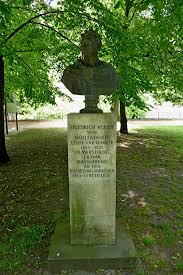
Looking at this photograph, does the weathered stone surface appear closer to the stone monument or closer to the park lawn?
the stone monument

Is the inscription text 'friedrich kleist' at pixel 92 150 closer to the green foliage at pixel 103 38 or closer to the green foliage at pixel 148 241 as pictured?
the green foliage at pixel 148 241

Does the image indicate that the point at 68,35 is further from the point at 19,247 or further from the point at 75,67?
the point at 19,247

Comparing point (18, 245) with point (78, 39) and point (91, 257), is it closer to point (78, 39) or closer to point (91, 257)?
point (91, 257)

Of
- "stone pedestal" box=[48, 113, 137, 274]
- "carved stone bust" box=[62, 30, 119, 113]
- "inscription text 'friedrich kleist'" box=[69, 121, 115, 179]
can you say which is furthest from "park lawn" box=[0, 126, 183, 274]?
"carved stone bust" box=[62, 30, 119, 113]

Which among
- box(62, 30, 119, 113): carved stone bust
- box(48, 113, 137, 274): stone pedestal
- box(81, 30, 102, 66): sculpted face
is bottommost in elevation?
box(48, 113, 137, 274): stone pedestal

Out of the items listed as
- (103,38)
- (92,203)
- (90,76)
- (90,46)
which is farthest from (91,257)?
(103,38)

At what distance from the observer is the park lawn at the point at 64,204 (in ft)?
15.9

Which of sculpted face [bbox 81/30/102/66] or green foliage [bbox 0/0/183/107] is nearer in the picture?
sculpted face [bbox 81/30/102/66]

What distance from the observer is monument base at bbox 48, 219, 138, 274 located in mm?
4461

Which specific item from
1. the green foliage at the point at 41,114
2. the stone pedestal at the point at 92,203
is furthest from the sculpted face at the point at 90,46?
the green foliage at the point at 41,114

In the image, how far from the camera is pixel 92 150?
4.50 metres

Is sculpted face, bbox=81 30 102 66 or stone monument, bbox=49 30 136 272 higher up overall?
sculpted face, bbox=81 30 102 66

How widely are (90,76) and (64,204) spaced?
314 cm

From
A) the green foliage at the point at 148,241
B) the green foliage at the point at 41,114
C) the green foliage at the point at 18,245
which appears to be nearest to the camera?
the green foliage at the point at 18,245
